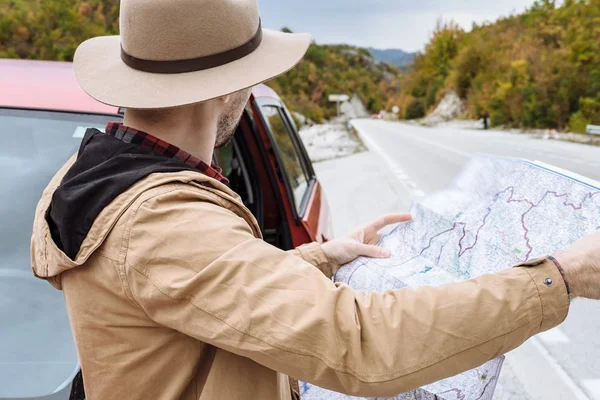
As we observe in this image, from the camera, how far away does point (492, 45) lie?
57250 millimetres

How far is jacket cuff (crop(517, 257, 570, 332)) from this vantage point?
3.35ft

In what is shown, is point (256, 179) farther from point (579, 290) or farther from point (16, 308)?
point (579, 290)

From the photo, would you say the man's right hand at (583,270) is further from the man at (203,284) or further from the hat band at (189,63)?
the hat band at (189,63)

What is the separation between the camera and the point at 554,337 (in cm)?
395

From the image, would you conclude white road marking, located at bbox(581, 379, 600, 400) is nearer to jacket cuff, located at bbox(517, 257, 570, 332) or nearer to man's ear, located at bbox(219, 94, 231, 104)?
jacket cuff, located at bbox(517, 257, 570, 332)

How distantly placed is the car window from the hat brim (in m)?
1.97

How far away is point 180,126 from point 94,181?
242 mm

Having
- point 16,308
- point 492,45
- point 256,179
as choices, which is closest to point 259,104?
point 256,179

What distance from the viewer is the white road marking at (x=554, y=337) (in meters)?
3.88

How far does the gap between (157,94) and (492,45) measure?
61.3 meters

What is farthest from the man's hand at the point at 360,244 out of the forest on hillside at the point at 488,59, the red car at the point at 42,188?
the forest on hillside at the point at 488,59

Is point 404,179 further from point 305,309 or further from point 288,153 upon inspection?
point 305,309

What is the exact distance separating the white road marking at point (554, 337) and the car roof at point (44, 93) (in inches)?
126

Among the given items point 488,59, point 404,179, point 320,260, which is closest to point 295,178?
point 320,260
